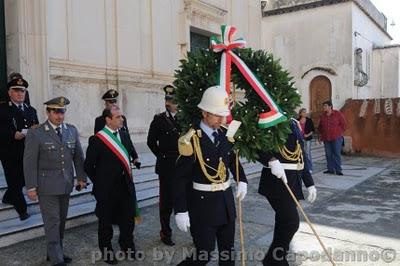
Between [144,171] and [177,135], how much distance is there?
3.16 m

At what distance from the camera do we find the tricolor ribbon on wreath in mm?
3830

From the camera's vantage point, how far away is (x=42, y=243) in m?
4.81

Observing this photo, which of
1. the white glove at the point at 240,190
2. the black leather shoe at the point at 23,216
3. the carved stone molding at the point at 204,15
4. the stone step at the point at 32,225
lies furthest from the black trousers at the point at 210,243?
the carved stone molding at the point at 204,15

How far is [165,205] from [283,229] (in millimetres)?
1598

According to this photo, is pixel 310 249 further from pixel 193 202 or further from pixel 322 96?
pixel 322 96

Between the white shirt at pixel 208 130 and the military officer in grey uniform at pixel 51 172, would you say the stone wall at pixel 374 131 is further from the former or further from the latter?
the military officer in grey uniform at pixel 51 172

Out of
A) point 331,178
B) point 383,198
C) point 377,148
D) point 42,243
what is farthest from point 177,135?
point 377,148

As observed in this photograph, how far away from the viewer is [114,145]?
172 inches

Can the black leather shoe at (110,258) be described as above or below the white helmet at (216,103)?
below

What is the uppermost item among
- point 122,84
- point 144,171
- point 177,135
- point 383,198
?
point 122,84

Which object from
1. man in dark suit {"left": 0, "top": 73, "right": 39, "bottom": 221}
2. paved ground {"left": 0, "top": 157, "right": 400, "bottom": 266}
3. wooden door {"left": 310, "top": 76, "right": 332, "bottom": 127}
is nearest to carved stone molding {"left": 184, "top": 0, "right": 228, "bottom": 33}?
paved ground {"left": 0, "top": 157, "right": 400, "bottom": 266}

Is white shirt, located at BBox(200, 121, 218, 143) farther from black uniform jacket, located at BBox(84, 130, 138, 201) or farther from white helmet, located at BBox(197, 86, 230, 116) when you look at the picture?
black uniform jacket, located at BBox(84, 130, 138, 201)

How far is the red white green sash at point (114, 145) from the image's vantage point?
4.34m

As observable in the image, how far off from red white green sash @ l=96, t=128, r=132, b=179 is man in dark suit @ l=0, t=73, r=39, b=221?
1292mm
